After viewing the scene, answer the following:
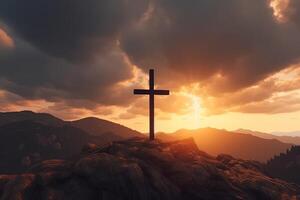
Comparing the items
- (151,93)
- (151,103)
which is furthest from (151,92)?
(151,103)

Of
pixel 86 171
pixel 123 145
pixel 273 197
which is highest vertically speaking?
pixel 123 145

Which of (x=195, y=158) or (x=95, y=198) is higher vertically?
(x=195, y=158)

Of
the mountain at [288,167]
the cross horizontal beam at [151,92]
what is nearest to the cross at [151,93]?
the cross horizontal beam at [151,92]

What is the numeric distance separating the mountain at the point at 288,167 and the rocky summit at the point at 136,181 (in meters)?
99.9

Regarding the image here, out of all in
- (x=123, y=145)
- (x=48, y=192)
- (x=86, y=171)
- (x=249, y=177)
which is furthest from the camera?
(x=123, y=145)

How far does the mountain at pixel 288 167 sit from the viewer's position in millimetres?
129750

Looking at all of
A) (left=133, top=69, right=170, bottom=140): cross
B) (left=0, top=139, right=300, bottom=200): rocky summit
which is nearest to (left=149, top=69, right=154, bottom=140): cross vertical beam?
(left=133, top=69, right=170, bottom=140): cross

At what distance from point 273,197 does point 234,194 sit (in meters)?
4.36

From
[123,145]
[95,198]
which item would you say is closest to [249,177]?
[123,145]

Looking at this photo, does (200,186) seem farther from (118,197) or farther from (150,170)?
(118,197)

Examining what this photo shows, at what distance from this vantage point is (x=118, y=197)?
29703 mm

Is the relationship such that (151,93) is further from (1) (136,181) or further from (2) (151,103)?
(1) (136,181)

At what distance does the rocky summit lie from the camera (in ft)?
96.6

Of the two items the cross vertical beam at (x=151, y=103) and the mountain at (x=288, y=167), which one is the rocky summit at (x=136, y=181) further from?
the mountain at (x=288, y=167)
